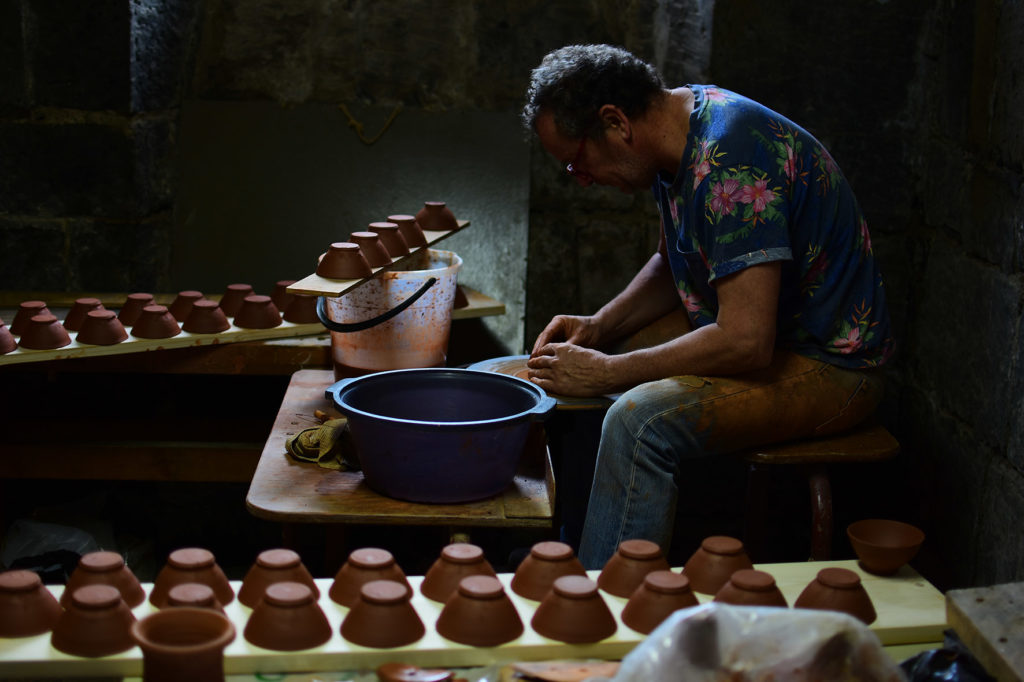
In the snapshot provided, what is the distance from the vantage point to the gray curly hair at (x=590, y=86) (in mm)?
2787

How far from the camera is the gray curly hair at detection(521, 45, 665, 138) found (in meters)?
2.79

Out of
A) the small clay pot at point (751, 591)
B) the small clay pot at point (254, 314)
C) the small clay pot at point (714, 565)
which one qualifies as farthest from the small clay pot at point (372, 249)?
the small clay pot at point (751, 591)

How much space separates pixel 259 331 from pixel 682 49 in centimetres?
183

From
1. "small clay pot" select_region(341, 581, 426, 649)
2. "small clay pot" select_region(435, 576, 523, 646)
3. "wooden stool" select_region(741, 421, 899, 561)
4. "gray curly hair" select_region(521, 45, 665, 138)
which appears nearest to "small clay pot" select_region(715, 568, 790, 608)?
"small clay pot" select_region(435, 576, 523, 646)

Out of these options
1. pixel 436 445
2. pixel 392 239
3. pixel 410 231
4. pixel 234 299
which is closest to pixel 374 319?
pixel 392 239

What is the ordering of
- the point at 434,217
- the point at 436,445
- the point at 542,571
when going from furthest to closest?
1. the point at 434,217
2. the point at 436,445
3. the point at 542,571

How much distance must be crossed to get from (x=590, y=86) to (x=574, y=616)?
1.47m

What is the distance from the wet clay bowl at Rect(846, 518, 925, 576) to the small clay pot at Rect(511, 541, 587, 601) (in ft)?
1.92

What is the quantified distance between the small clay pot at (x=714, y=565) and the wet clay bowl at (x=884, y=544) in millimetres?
291

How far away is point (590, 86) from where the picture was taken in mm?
2793

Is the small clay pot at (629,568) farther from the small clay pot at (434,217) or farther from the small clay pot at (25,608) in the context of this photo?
the small clay pot at (434,217)

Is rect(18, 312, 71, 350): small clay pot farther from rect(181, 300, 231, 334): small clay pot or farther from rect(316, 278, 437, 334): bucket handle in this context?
rect(316, 278, 437, 334): bucket handle

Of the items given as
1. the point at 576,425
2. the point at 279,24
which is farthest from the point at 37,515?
the point at 279,24

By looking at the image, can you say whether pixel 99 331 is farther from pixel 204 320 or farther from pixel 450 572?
pixel 450 572
